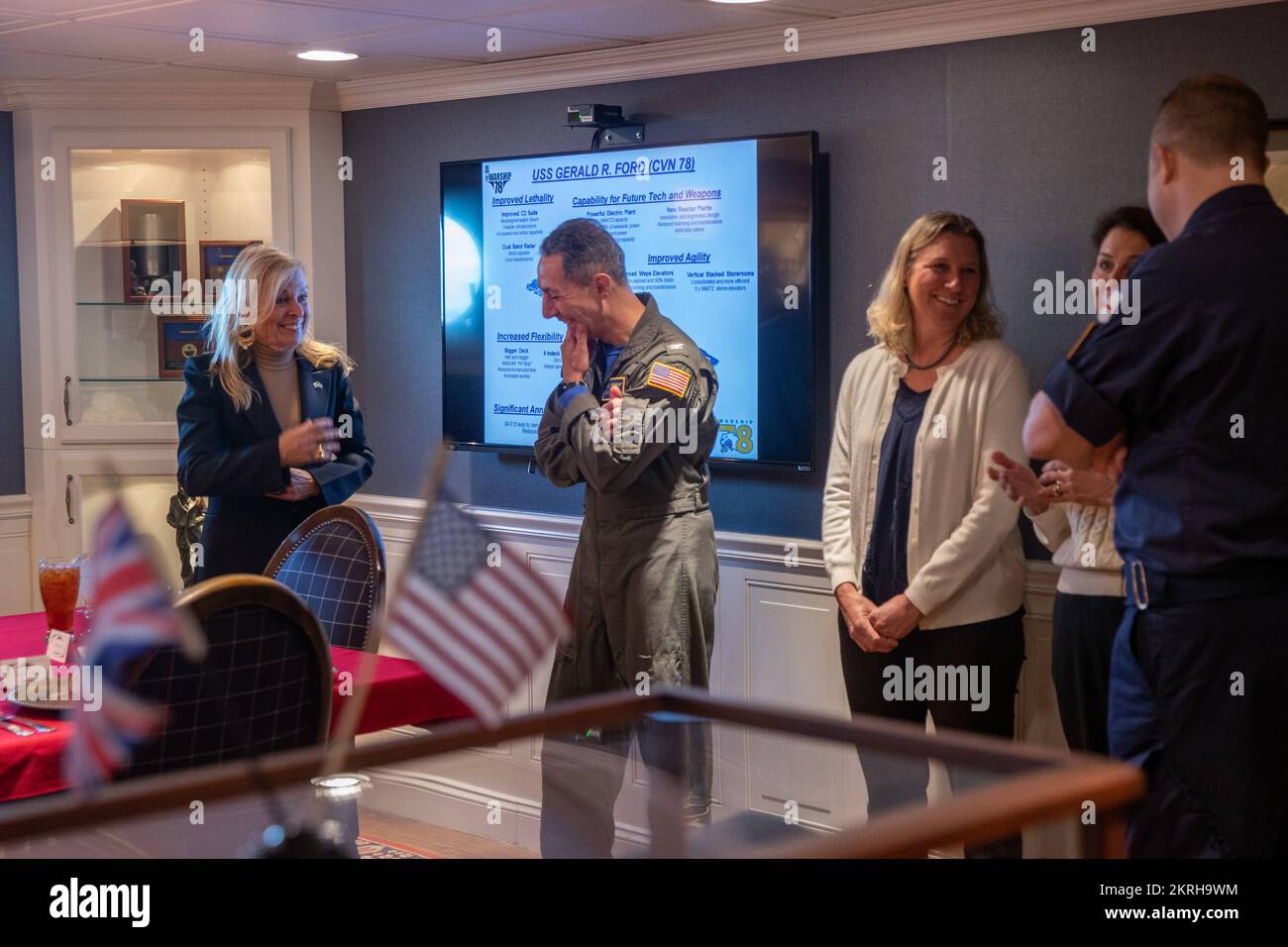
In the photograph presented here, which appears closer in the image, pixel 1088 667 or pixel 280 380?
pixel 1088 667

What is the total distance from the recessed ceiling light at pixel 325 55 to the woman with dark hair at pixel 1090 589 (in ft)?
8.00

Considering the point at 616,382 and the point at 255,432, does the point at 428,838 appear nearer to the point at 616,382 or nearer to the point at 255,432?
the point at 616,382

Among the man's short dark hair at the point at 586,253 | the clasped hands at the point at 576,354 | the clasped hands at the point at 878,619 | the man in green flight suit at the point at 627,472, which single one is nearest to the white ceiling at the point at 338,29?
the man's short dark hair at the point at 586,253

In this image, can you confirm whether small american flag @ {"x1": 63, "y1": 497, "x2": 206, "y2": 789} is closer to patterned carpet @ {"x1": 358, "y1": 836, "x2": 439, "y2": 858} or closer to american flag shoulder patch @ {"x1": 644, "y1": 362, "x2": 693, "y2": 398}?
patterned carpet @ {"x1": 358, "y1": 836, "x2": 439, "y2": 858}

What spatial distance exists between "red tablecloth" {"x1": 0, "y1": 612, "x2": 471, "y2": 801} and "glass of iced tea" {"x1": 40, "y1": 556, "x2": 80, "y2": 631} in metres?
0.10

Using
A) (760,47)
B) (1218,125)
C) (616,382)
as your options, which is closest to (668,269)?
(760,47)

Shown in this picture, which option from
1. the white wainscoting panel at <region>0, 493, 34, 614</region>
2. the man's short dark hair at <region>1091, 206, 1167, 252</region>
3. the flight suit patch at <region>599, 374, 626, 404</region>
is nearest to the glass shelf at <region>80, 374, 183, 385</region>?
the white wainscoting panel at <region>0, 493, 34, 614</region>

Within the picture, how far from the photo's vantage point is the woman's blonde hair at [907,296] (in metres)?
3.34

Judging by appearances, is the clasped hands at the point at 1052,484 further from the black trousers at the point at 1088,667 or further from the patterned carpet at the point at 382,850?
the patterned carpet at the point at 382,850

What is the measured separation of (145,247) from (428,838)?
4.40 m

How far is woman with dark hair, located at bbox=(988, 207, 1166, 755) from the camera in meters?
2.97

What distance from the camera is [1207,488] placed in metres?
2.18
